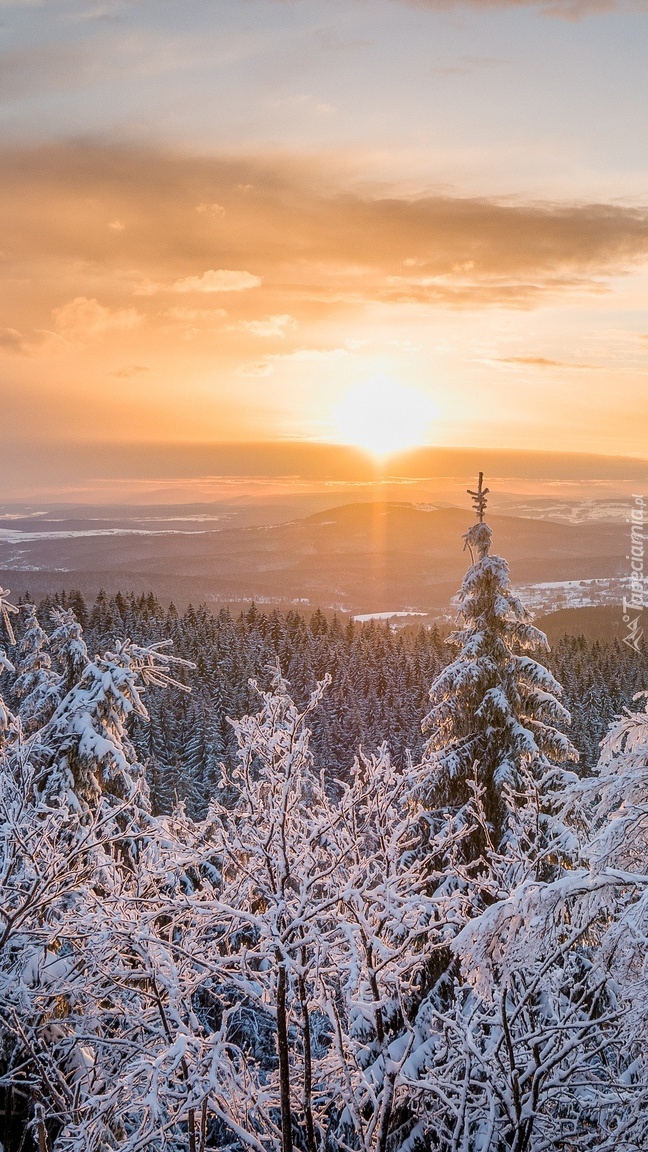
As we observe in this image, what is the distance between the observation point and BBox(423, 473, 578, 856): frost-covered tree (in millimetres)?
12961

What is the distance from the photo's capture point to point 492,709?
43.7ft

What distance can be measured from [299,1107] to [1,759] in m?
5.12

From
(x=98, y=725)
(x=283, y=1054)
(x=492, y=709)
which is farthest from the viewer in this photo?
(x=98, y=725)

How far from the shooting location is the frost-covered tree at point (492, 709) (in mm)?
12961

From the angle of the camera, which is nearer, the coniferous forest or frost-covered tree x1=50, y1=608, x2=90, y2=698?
the coniferous forest

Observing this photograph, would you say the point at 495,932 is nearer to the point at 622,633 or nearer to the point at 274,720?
the point at 274,720

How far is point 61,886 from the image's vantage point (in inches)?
297

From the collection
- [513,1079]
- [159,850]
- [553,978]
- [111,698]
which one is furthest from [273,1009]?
[111,698]

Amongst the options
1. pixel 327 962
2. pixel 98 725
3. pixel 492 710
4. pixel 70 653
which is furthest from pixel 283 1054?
pixel 70 653

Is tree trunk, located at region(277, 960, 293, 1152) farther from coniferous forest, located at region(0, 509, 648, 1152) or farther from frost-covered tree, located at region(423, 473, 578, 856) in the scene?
frost-covered tree, located at region(423, 473, 578, 856)

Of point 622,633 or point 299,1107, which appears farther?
point 622,633

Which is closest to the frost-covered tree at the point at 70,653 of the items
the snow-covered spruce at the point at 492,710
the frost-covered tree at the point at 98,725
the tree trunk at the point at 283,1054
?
the frost-covered tree at the point at 98,725

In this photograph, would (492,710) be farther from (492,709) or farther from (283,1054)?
(283,1054)

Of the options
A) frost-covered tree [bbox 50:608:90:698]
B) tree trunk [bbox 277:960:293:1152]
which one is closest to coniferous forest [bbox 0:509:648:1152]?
tree trunk [bbox 277:960:293:1152]
